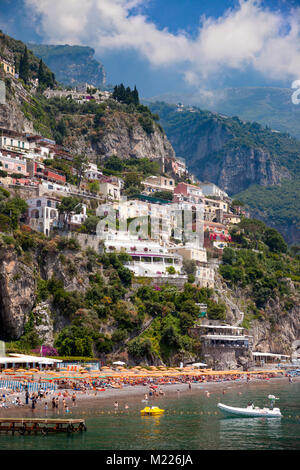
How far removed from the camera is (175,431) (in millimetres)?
34156

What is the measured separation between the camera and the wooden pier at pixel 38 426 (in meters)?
31.5

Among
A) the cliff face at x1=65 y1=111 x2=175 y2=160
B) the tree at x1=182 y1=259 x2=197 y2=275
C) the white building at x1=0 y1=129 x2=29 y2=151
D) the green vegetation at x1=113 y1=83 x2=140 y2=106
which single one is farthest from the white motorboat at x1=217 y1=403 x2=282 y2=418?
the green vegetation at x1=113 y1=83 x2=140 y2=106

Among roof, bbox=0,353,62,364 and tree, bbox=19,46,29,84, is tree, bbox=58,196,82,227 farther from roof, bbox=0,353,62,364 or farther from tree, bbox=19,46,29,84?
tree, bbox=19,46,29,84

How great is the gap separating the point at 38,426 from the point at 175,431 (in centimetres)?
809

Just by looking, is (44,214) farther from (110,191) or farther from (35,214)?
(110,191)

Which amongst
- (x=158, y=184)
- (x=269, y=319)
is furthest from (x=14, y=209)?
(x=158, y=184)

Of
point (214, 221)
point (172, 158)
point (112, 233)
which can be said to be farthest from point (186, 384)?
point (172, 158)

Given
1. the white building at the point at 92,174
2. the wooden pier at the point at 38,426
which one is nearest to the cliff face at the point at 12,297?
the wooden pier at the point at 38,426

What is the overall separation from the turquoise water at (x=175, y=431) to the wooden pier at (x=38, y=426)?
441 millimetres

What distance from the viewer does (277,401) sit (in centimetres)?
4997

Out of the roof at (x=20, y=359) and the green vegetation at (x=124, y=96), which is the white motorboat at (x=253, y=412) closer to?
the roof at (x=20, y=359)
